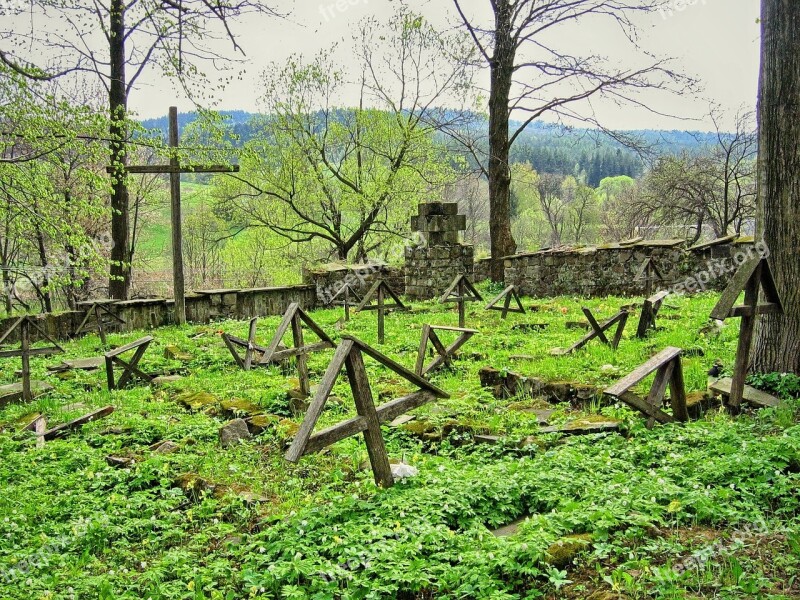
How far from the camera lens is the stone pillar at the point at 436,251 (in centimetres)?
1662

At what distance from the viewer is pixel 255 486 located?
188 inches

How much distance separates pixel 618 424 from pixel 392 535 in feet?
8.75

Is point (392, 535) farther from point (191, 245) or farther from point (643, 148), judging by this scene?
point (191, 245)

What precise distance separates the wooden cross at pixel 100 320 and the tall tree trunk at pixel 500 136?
9943 mm

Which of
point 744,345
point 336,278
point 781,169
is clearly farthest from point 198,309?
point 781,169

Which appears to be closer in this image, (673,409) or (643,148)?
(673,409)

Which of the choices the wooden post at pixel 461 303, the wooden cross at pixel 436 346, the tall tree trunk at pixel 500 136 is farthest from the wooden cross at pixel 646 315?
the tall tree trunk at pixel 500 136

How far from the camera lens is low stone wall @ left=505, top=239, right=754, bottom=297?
13.5 meters

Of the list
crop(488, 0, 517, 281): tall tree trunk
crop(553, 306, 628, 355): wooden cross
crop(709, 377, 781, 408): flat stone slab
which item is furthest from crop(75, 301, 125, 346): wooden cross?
crop(709, 377, 781, 408): flat stone slab

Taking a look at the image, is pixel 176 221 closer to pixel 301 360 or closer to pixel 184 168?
pixel 184 168

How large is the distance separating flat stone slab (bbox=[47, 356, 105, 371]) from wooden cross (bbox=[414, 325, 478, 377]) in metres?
5.96

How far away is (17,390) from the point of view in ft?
27.9

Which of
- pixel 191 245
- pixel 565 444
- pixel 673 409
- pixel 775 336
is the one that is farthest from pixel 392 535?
pixel 191 245

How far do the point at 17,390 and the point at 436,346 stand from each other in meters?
6.07
